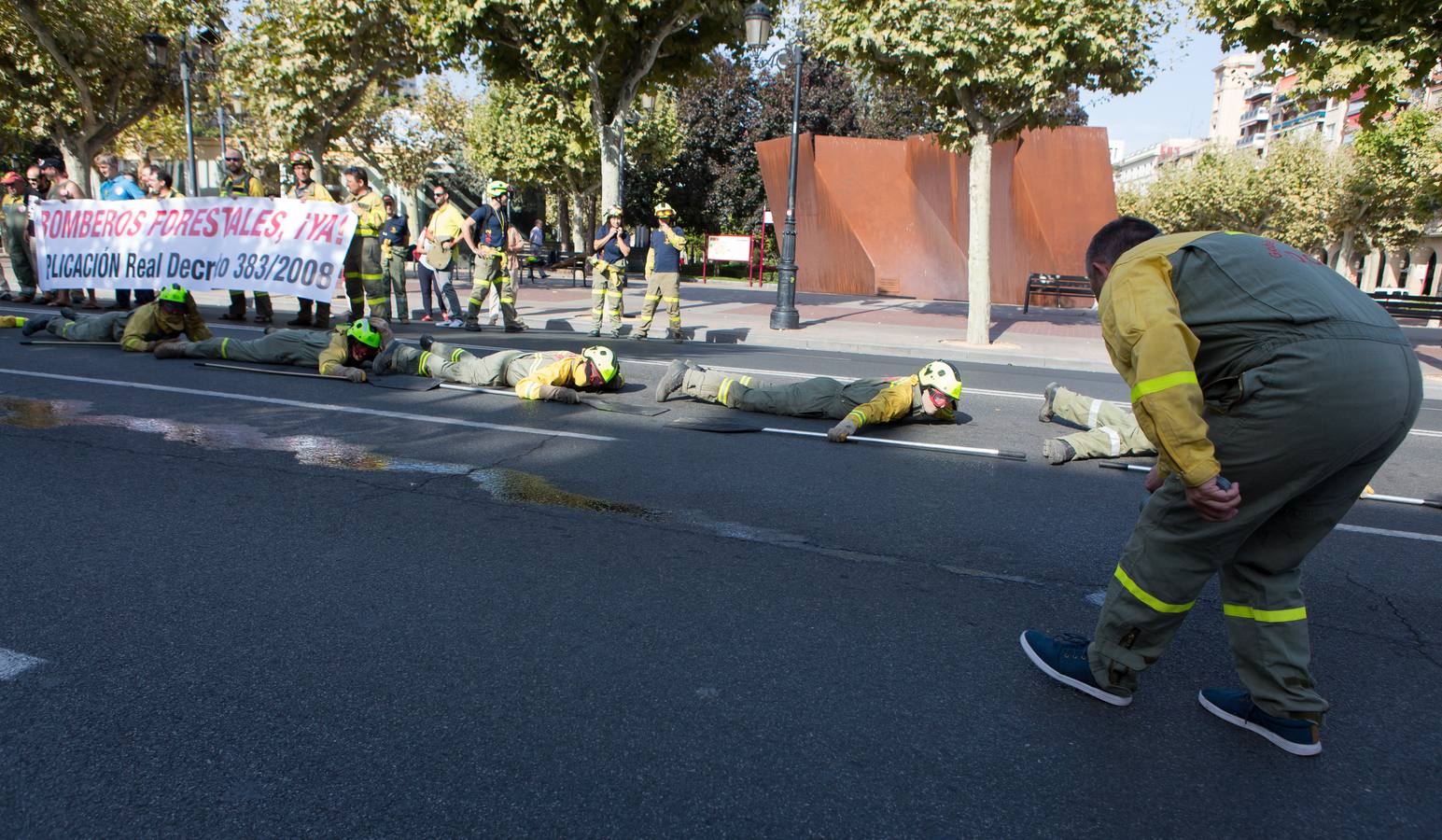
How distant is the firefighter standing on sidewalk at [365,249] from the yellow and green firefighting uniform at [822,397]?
17.7ft

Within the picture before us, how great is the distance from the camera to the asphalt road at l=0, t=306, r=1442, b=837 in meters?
2.35

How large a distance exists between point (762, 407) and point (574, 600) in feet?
13.2

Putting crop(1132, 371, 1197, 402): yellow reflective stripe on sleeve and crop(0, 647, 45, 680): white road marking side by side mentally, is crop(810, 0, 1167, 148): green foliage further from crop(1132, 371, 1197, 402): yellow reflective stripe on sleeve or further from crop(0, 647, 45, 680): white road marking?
crop(0, 647, 45, 680): white road marking

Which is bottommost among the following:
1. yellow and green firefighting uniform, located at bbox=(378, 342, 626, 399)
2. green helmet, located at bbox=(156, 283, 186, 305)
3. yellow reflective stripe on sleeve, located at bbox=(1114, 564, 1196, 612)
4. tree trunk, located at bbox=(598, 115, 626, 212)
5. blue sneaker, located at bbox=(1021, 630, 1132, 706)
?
blue sneaker, located at bbox=(1021, 630, 1132, 706)

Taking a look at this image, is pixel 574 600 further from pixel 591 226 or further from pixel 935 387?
pixel 591 226

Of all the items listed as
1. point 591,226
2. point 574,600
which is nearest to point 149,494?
point 574,600

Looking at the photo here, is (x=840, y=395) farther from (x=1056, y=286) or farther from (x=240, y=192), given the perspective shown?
(x=1056, y=286)

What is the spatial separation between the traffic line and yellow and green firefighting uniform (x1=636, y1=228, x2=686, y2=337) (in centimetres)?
584

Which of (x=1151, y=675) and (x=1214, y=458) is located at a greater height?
(x=1214, y=458)

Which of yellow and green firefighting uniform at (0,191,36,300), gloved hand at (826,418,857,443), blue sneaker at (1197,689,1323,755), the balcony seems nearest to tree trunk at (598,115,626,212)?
yellow and green firefighting uniform at (0,191,36,300)

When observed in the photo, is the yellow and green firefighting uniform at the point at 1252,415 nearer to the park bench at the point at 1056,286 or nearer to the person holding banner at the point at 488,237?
the person holding banner at the point at 488,237

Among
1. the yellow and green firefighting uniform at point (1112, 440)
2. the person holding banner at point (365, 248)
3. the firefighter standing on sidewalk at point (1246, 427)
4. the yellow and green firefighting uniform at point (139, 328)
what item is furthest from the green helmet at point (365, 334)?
the firefighter standing on sidewalk at point (1246, 427)

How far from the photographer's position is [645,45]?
51.2 ft

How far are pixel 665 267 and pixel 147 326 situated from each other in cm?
603
